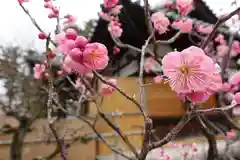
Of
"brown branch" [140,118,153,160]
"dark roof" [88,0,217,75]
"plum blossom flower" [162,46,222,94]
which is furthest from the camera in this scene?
"dark roof" [88,0,217,75]

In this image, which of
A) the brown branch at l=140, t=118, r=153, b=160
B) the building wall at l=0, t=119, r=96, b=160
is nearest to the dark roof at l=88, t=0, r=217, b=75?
the building wall at l=0, t=119, r=96, b=160

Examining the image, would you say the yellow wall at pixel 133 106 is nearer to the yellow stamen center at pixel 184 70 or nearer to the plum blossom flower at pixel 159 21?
the plum blossom flower at pixel 159 21

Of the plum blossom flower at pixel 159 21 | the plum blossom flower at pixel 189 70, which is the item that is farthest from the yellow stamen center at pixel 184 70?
the plum blossom flower at pixel 159 21

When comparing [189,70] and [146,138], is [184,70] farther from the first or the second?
[146,138]

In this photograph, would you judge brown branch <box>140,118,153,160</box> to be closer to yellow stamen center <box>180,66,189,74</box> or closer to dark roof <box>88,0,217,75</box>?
yellow stamen center <box>180,66,189,74</box>

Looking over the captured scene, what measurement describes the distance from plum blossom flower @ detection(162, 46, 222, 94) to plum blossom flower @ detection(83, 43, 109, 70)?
14 cm

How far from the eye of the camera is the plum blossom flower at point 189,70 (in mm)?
501

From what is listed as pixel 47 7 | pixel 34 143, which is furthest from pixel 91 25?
pixel 47 7

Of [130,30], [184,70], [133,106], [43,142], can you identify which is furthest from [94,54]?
[130,30]

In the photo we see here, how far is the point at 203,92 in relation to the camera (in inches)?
21.9

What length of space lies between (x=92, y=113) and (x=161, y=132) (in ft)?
3.39

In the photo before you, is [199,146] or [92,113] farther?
[92,113]

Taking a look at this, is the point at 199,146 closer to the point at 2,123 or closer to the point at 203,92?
the point at 2,123

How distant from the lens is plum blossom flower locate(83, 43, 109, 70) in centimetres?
54
